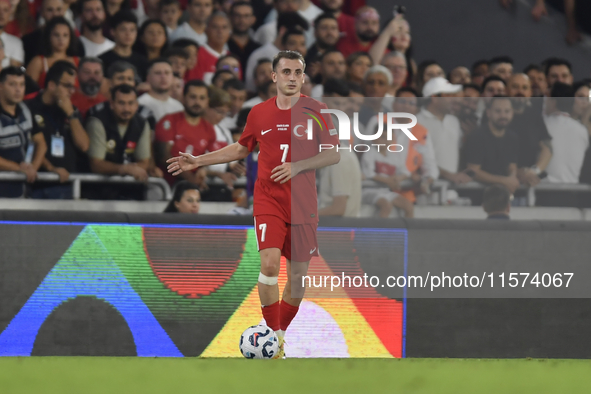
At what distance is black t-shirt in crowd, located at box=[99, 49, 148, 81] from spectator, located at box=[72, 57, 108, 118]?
36 cm

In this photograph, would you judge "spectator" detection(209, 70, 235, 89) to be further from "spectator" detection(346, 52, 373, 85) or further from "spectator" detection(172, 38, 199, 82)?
"spectator" detection(346, 52, 373, 85)

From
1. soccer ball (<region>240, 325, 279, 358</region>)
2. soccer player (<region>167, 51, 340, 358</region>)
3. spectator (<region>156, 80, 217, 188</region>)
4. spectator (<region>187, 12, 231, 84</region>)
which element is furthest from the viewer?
spectator (<region>187, 12, 231, 84</region>)

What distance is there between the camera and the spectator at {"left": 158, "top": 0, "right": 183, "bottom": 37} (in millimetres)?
7844

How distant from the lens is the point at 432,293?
18.0ft

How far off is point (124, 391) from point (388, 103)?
289 centimetres

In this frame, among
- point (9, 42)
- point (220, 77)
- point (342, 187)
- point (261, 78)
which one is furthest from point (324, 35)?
point (342, 187)

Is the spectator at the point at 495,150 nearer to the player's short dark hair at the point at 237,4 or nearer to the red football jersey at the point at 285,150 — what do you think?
the red football jersey at the point at 285,150

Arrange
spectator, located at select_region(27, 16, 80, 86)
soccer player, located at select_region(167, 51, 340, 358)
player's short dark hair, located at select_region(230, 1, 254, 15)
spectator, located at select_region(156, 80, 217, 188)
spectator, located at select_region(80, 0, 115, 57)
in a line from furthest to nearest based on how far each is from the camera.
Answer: player's short dark hair, located at select_region(230, 1, 254, 15)
spectator, located at select_region(80, 0, 115, 57)
spectator, located at select_region(27, 16, 80, 86)
spectator, located at select_region(156, 80, 217, 188)
soccer player, located at select_region(167, 51, 340, 358)

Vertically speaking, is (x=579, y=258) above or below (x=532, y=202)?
below

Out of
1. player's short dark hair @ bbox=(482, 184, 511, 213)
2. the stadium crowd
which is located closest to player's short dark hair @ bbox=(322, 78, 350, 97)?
the stadium crowd

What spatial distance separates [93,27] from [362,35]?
256cm

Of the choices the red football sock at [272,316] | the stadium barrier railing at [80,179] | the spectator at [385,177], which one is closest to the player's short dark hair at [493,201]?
the spectator at [385,177]

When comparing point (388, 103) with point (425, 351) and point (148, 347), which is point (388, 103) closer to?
point (425, 351)

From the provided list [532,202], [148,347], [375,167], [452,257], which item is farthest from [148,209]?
[532,202]
